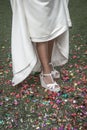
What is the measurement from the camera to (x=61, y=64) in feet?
11.1

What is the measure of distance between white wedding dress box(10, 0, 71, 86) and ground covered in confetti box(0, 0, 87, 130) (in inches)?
7.2

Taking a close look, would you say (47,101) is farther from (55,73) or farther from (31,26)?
(31,26)

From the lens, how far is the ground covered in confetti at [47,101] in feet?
8.64

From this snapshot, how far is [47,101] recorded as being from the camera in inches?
115

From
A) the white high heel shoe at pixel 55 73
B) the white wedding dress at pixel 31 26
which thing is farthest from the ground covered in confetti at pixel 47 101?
the white wedding dress at pixel 31 26

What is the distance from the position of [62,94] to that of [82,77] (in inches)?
14.6

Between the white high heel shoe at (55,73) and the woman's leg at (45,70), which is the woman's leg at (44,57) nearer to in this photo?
the woman's leg at (45,70)

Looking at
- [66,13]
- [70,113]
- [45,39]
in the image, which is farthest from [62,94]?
[66,13]

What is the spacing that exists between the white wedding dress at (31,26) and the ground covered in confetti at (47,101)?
18 cm

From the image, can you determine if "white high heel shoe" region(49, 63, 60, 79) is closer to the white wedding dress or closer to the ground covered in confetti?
the ground covered in confetti

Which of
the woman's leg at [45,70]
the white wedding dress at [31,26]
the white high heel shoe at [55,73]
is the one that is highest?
the white wedding dress at [31,26]

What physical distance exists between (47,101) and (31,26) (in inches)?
25.5

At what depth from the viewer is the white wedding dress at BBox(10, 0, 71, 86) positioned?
2.80 m

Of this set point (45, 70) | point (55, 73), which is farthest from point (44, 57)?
point (55, 73)
